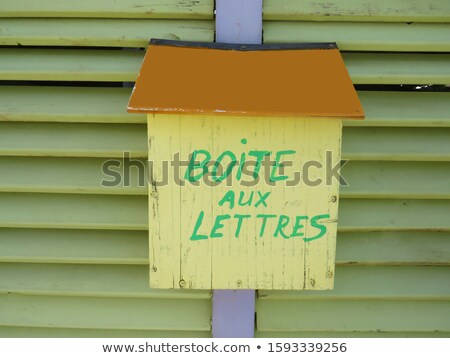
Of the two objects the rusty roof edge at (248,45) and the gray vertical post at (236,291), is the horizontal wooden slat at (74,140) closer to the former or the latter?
the rusty roof edge at (248,45)

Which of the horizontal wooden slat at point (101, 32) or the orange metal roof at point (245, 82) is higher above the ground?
the horizontal wooden slat at point (101, 32)

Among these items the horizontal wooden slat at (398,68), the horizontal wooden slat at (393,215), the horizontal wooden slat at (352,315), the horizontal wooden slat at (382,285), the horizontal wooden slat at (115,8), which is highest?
the horizontal wooden slat at (115,8)

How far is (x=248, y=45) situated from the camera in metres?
1.53

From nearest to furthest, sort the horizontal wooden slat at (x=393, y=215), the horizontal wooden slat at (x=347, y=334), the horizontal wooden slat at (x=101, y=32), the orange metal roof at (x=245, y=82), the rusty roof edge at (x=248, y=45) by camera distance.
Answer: the orange metal roof at (x=245, y=82) → the rusty roof edge at (x=248, y=45) → the horizontal wooden slat at (x=101, y=32) → the horizontal wooden slat at (x=393, y=215) → the horizontal wooden slat at (x=347, y=334)

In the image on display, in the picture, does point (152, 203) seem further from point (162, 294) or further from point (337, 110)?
point (337, 110)

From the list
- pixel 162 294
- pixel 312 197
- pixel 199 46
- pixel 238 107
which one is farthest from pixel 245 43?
pixel 162 294

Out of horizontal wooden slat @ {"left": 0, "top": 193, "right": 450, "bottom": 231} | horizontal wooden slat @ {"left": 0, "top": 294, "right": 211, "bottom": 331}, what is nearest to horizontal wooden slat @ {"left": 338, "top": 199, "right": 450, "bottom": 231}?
horizontal wooden slat @ {"left": 0, "top": 193, "right": 450, "bottom": 231}

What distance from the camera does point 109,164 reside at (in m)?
1.69

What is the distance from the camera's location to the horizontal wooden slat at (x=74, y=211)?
171 centimetres

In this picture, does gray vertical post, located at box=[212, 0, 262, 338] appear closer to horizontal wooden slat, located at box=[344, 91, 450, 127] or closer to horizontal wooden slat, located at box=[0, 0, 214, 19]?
horizontal wooden slat, located at box=[0, 0, 214, 19]

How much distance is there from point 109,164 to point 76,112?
0.25 meters

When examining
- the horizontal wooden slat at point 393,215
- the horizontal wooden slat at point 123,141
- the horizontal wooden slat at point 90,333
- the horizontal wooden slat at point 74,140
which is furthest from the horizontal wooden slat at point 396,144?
the horizontal wooden slat at point 90,333

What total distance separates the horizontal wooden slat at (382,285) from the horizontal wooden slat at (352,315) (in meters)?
0.05

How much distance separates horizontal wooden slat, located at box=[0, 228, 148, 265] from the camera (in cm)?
174
